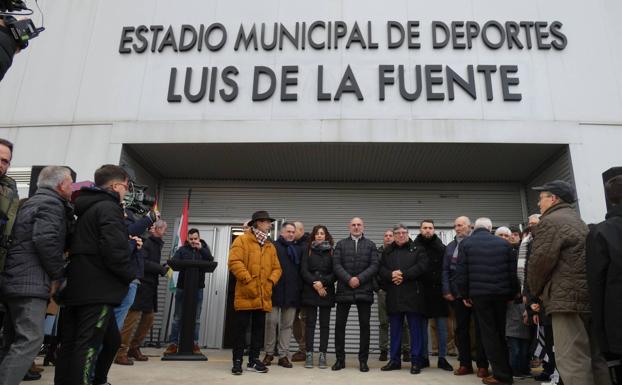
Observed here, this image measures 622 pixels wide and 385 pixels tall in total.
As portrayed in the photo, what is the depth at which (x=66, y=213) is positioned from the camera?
11.0 ft

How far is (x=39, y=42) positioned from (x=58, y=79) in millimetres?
991

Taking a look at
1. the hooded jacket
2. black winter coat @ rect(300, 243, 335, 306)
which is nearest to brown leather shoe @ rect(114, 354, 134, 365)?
black winter coat @ rect(300, 243, 335, 306)

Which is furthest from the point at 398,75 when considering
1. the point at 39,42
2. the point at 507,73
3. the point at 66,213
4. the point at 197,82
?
the point at 39,42

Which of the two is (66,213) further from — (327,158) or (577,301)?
(327,158)

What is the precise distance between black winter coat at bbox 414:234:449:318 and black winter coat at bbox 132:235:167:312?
3.45m

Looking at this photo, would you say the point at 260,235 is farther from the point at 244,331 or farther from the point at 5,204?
the point at 5,204

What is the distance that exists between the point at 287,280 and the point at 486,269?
8.09ft

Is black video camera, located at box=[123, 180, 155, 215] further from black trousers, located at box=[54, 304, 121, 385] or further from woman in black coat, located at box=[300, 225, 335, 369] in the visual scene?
woman in black coat, located at box=[300, 225, 335, 369]

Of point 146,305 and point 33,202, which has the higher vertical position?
point 33,202

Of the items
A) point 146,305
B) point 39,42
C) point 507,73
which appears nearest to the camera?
point 146,305

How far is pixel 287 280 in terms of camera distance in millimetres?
5891

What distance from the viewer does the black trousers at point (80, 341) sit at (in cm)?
299

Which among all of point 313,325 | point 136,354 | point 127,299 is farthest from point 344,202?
point 127,299

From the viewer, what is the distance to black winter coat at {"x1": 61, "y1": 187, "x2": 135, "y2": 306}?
3.12m
